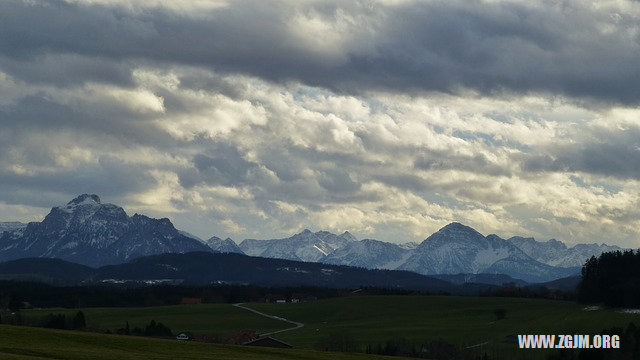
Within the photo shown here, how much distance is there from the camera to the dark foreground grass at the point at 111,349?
85.7 m

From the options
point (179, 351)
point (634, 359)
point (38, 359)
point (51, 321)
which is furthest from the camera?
point (51, 321)

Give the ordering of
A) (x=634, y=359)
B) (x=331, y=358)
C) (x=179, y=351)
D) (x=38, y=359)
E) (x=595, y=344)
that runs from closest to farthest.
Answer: (x=38, y=359) → (x=179, y=351) → (x=331, y=358) → (x=634, y=359) → (x=595, y=344)

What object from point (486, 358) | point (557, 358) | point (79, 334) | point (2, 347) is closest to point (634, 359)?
point (557, 358)

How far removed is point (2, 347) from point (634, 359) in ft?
371

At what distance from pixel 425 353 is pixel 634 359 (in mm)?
44132

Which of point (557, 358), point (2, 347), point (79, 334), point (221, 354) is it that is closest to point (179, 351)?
point (221, 354)

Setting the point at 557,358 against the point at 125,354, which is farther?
the point at 557,358

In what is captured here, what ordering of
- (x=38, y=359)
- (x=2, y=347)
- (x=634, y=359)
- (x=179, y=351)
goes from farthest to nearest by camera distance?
(x=634, y=359)
(x=179, y=351)
(x=2, y=347)
(x=38, y=359)

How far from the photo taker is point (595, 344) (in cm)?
17838

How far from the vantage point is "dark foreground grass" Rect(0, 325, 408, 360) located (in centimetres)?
8569

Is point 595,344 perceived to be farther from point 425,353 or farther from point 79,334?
point 79,334

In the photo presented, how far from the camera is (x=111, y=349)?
9562 cm

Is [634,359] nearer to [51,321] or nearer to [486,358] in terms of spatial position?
[486,358]

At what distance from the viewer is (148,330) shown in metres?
199
